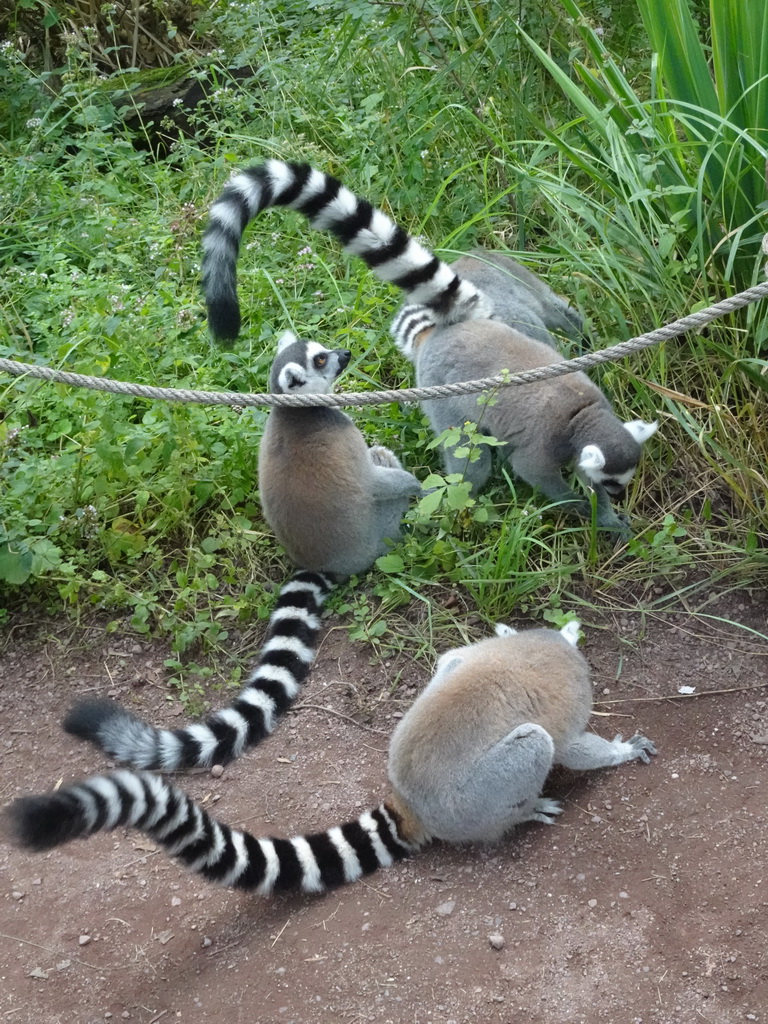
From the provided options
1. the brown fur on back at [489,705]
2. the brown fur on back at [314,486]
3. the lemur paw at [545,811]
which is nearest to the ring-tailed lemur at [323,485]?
the brown fur on back at [314,486]

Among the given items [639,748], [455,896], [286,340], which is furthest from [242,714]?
[286,340]

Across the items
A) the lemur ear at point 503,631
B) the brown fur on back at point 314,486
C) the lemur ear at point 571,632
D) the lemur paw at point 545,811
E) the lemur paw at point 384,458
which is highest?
the brown fur on back at point 314,486

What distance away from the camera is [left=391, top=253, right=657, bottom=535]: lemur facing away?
3879mm

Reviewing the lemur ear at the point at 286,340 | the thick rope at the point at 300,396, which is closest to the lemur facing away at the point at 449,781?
the thick rope at the point at 300,396

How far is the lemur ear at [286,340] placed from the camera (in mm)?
4359

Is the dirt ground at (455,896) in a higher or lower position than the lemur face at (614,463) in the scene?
lower

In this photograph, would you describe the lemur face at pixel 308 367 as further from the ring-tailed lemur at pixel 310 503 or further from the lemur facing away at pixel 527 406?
the lemur facing away at pixel 527 406

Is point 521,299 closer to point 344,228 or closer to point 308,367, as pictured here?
point 344,228

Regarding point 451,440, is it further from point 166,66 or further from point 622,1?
point 166,66

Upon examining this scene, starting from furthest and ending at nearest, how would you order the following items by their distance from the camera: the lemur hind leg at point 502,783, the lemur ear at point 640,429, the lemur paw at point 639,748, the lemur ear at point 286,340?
1. the lemur ear at point 286,340
2. the lemur ear at point 640,429
3. the lemur paw at point 639,748
4. the lemur hind leg at point 502,783

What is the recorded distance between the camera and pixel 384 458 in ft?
14.3

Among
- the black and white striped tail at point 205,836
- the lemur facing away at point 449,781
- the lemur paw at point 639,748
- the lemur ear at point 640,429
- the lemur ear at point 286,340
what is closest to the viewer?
the black and white striped tail at point 205,836

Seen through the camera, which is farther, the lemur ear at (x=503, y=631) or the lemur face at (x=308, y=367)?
the lemur face at (x=308, y=367)

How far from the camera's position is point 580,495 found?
4051 mm
